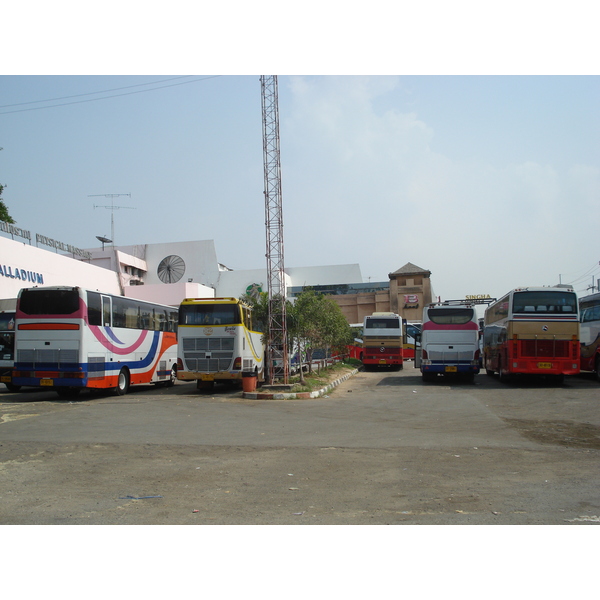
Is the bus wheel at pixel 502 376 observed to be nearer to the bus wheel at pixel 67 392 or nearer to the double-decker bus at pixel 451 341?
the double-decker bus at pixel 451 341

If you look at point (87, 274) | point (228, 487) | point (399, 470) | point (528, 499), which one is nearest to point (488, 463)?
point (399, 470)

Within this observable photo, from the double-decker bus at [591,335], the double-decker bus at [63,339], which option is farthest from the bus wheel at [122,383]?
the double-decker bus at [591,335]

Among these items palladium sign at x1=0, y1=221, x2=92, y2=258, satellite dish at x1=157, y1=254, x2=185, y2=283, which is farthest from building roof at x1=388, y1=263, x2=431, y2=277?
palladium sign at x1=0, y1=221, x2=92, y2=258

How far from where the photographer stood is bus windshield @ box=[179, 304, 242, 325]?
1858 cm

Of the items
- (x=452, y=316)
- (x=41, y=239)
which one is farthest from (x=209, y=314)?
(x=41, y=239)

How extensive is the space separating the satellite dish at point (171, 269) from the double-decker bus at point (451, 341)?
39.6 metres

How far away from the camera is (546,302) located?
18547mm

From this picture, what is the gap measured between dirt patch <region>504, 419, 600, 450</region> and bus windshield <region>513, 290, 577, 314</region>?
7.83m

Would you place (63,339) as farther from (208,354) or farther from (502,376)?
(502,376)

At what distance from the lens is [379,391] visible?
18938 mm

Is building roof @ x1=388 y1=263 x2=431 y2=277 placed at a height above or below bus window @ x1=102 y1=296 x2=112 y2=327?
above

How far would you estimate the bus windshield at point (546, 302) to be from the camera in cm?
1844

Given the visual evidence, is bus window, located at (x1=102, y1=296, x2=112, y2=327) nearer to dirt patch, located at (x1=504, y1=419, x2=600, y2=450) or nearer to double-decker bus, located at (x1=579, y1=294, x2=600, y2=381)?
dirt patch, located at (x1=504, y1=419, x2=600, y2=450)

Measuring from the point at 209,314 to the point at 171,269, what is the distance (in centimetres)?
4003
